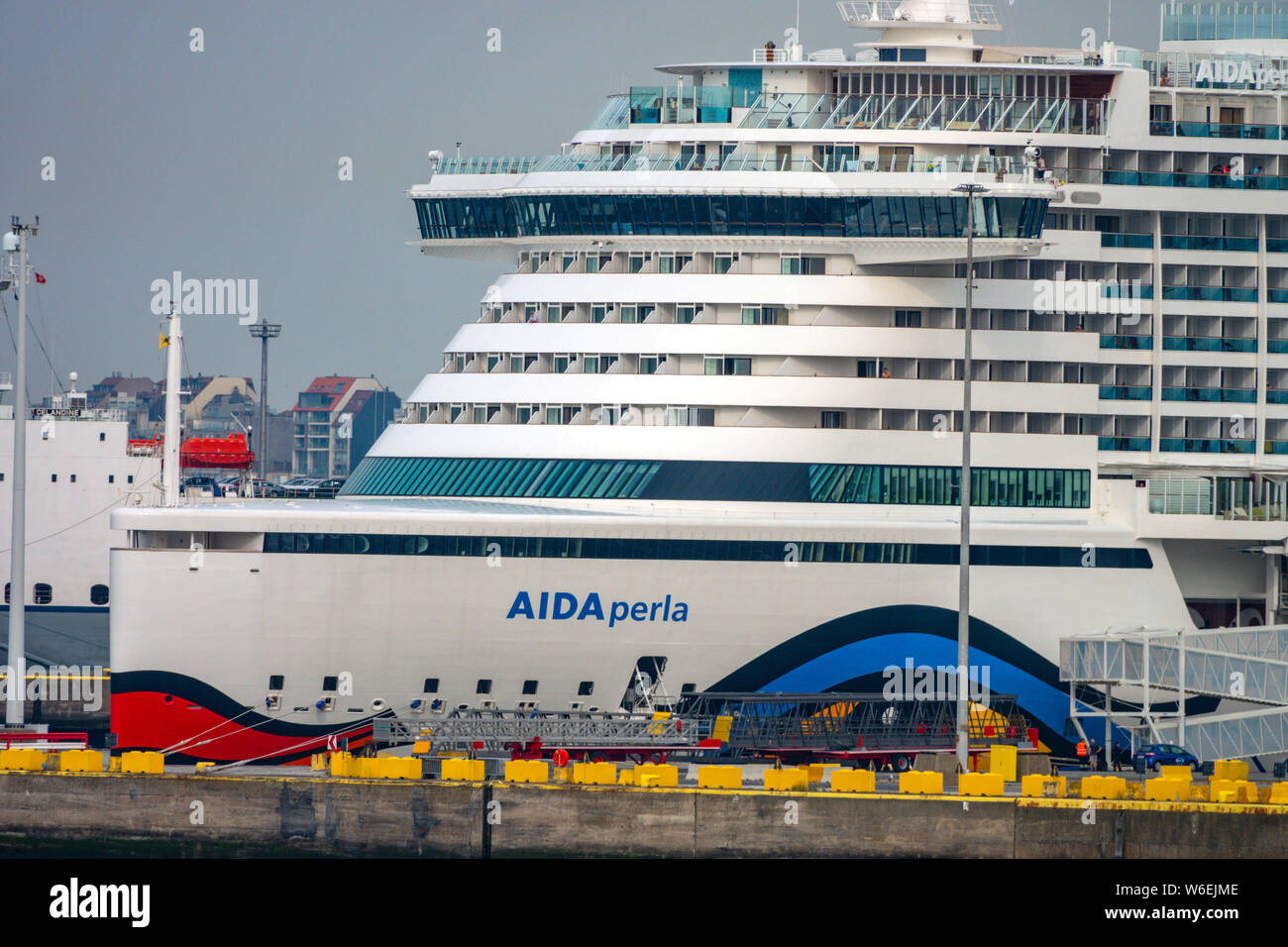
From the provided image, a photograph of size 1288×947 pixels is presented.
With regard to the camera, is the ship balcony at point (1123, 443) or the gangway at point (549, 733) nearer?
the gangway at point (549, 733)

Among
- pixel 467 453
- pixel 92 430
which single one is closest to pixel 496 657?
pixel 467 453

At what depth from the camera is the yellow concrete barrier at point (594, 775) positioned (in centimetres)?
4459

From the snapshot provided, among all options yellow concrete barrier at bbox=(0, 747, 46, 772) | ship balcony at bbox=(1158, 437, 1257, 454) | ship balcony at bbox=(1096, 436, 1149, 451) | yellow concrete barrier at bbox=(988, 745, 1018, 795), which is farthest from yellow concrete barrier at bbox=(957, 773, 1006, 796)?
yellow concrete barrier at bbox=(0, 747, 46, 772)

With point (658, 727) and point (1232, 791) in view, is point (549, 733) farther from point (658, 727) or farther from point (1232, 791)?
point (1232, 791)

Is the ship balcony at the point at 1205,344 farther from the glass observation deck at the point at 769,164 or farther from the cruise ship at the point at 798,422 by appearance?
the glass observation deck at the point at 769,164

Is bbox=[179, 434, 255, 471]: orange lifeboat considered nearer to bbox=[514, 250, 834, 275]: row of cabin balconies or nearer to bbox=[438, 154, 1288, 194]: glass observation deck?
bbox=[438, 154, 1288, 194]: glass observation deck

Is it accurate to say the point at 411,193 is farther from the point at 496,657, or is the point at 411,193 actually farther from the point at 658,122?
the point at 496,657

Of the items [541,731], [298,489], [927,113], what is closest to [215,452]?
[298,489]

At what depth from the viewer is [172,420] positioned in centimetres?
5081

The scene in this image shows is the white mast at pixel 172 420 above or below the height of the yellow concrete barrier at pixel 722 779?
above

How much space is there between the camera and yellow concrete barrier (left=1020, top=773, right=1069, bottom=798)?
1751 inches

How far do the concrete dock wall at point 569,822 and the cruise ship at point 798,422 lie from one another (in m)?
3.92

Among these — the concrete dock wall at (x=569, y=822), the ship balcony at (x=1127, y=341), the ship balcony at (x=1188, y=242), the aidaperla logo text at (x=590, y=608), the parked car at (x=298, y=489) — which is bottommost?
the concrete dock wall at (x=569, y=822)

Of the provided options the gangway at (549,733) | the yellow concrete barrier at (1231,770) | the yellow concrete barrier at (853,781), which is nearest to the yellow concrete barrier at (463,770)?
the gangway at (549,733)
